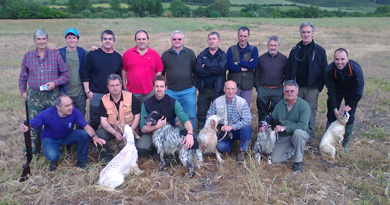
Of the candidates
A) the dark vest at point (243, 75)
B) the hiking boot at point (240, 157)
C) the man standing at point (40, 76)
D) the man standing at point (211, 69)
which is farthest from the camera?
the dark vest at point (243, 75)

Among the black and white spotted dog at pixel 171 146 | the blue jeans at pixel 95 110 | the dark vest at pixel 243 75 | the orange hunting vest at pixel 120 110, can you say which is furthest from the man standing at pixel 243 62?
the blue jeans at pixel 95 110

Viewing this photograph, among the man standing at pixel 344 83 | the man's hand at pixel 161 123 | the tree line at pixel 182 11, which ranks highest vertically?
the tree line at pixel 182 11

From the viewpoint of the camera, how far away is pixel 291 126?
4918mm

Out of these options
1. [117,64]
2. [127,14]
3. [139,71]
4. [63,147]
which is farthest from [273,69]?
[127,14]

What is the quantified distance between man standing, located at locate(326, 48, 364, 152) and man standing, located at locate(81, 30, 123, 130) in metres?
3.89

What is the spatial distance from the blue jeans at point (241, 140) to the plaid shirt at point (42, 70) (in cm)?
302

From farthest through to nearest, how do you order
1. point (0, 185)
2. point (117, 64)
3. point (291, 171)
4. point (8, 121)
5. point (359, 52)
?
point (359, 52)
point (8, 121)
point (117, 64)
point (291, 171)
point (0, 185)

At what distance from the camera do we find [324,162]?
5070mm

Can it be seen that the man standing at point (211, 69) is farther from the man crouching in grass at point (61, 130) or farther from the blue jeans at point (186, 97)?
the man crouching in grass at point (61, 130)

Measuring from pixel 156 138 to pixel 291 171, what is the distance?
2.28m

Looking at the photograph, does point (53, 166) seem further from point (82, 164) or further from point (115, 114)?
point (115, 114)

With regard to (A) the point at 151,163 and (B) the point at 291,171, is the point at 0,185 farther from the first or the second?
(B) the point at 291,171

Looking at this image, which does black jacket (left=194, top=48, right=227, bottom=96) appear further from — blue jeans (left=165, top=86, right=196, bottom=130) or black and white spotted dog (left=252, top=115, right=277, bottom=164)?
black and white spotted dog (left=252, top=115, right=277, bottom=164)

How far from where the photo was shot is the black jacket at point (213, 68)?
555 centimetres
